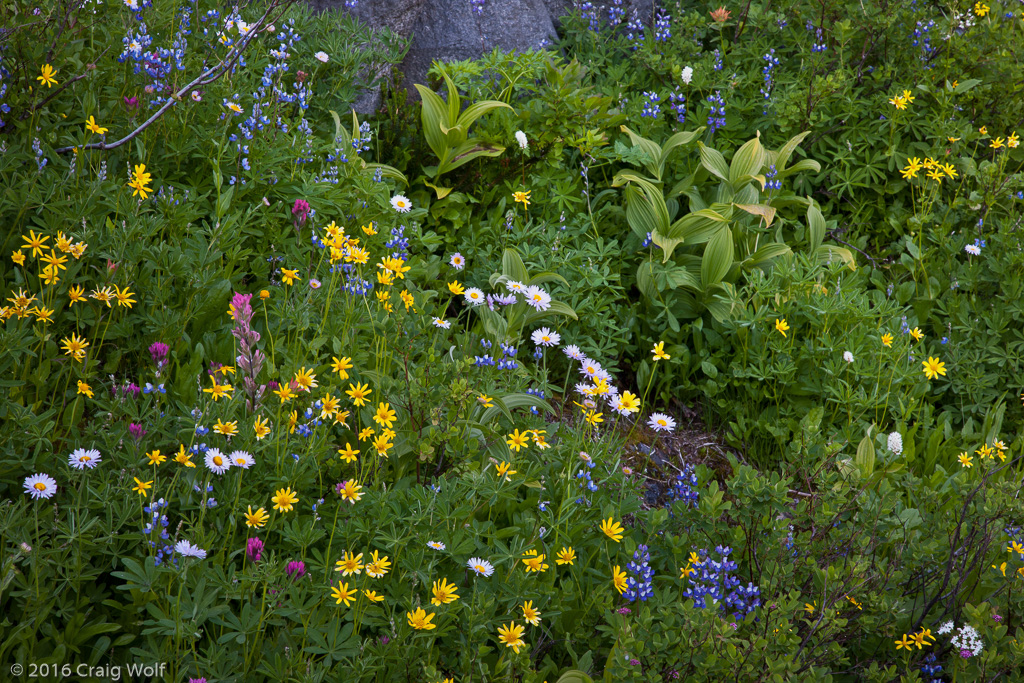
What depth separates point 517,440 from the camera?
229cm

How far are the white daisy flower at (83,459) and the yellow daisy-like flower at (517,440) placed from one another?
1.14 metres

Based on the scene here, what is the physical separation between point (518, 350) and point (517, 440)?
1.06 m

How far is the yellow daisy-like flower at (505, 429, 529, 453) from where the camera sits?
2.29 meters

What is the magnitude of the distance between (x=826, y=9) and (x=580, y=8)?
1497mm

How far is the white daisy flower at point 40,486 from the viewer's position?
185cm

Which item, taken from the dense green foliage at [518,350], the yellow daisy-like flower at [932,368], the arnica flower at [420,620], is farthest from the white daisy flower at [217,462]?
the yellow daisy-like flower at [932,368]

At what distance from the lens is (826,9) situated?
4496 millimetres

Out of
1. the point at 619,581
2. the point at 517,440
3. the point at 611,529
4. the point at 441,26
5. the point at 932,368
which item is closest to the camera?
the point at 619,581

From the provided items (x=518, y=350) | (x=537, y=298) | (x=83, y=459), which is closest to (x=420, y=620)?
(x=83, y=459)


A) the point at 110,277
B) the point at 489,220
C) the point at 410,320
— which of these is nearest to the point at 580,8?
the point at 489,220

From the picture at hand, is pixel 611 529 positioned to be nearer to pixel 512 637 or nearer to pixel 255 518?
pixel 512 637

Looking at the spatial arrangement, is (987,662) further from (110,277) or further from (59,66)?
(59,66)

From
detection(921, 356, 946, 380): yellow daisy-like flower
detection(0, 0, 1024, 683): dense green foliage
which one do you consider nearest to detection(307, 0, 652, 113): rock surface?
detection(0, 0, 1024, 683): dense green foliage

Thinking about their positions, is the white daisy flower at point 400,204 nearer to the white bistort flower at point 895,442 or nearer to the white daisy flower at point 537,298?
the white daisy flower at point 537,298
